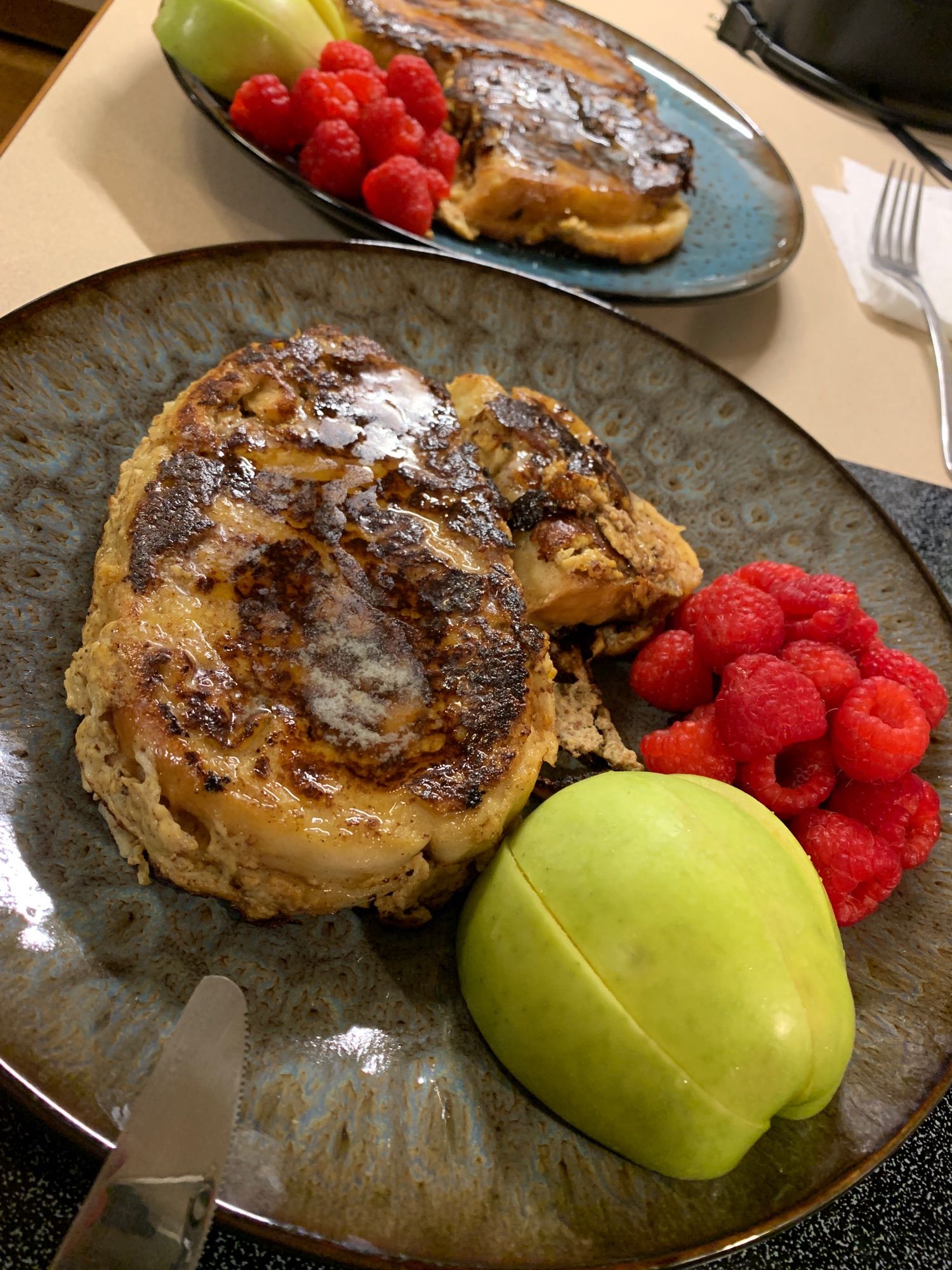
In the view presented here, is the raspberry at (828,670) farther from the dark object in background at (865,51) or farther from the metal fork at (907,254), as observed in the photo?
the dark object in background at (865,51)

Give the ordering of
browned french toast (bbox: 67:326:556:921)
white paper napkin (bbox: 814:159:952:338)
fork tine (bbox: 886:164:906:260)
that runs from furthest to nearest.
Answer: fork tine (bbox: 886:164:906:260) < white paper napkin (bbox: 814:159:952:338) < browned french toast (bbox: 67:326:556:921)

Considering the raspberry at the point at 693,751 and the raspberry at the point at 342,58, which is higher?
the raspberry at the point at 342,58

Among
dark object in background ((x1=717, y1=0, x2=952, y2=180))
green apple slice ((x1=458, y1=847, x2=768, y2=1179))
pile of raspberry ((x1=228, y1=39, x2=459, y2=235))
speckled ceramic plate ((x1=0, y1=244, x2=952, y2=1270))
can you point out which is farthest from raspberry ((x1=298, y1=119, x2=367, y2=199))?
dark object in background ((x1=717, y1=0, x2=952, y2=180))

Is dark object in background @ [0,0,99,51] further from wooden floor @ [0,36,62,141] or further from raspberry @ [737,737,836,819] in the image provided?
raspberry @ [737,737,836,819]

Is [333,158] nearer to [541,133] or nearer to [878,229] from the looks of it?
[541,133]

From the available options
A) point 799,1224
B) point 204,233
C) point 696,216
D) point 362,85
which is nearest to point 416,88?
point 362,85

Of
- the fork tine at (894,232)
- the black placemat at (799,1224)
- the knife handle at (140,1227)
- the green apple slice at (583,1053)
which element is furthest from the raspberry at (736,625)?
the fork tine at (894,232)
